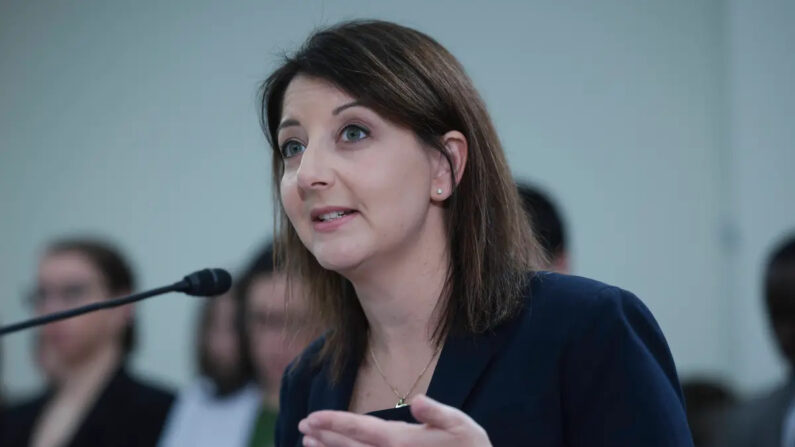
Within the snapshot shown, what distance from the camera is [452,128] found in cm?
166

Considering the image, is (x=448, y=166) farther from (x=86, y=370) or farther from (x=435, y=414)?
(x=86, y=370)

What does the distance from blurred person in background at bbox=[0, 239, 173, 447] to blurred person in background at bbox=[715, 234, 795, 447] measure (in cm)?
176

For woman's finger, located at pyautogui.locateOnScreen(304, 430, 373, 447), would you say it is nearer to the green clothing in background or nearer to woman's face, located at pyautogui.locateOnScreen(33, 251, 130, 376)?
the green clothing in background

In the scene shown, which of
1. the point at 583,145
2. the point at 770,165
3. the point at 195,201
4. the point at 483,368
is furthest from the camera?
the point at 195,201

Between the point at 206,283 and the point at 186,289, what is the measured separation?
0.04 m

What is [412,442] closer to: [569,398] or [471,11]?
[569,398]

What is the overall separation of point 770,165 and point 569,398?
2837 mm

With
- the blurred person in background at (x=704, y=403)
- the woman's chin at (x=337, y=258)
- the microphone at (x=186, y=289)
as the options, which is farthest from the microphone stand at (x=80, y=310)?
the blurred person in background at (x=704, y=403)

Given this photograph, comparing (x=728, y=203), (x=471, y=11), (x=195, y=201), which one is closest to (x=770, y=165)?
(x=728, y=203)

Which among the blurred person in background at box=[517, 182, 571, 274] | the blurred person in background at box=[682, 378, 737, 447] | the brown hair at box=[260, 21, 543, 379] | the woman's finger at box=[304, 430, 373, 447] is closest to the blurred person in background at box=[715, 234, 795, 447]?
the blurred person in background at box=[517, 182, 571, 274]

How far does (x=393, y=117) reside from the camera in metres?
1.58

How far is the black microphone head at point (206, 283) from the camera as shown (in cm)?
161

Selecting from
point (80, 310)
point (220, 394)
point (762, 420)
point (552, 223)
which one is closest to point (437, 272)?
point (80, 310)

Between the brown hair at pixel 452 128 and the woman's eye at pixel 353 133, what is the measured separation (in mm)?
38
